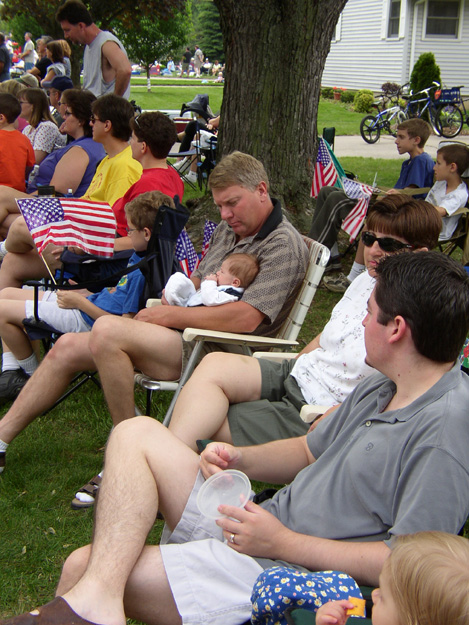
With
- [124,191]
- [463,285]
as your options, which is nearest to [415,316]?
[463,285]

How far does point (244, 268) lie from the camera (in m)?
3.15

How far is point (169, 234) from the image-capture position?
3.51 m

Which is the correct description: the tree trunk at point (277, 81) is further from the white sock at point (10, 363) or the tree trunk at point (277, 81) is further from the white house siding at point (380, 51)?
the white house siding at point (380, 51)

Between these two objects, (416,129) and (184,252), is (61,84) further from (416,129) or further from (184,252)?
(184,252)

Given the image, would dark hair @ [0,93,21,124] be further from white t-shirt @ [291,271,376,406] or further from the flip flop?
the flip flop

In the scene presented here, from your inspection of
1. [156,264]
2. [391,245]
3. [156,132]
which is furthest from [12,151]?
[391,245]

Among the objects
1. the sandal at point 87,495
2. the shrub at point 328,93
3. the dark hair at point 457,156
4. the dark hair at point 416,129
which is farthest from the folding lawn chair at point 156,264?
the shrub at point 328,93

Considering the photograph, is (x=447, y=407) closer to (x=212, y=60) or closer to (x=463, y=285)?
(x=463, y=285)

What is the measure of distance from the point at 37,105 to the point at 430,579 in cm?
677

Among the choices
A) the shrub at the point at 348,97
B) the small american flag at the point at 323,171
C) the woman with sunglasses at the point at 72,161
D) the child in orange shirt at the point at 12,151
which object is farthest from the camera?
the shrub at the point at 348,97

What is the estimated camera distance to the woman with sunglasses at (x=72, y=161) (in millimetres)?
5078

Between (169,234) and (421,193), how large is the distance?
3.39m

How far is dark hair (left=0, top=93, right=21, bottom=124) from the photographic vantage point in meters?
5.92

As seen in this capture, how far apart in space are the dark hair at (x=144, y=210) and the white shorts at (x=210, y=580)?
6.83 ft
